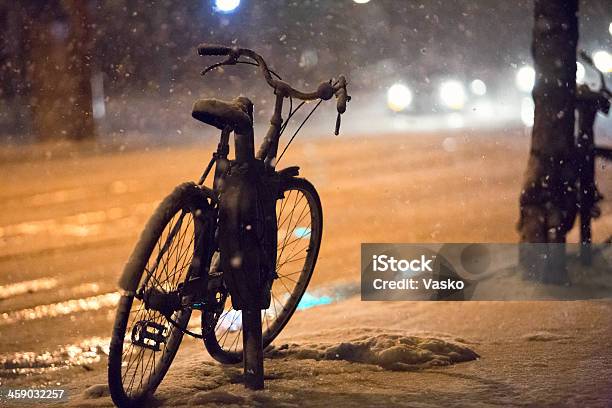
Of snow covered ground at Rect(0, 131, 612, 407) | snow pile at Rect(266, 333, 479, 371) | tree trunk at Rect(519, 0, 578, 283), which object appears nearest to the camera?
snow covered ground at Rect(0, 131, 612, 407)

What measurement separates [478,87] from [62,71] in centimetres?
1002

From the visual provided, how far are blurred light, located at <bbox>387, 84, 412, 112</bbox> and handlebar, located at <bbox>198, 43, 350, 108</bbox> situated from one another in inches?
648

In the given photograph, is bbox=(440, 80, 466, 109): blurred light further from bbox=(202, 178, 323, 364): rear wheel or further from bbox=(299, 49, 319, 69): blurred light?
bbox=(202, 178, 323, 364): rear wheel

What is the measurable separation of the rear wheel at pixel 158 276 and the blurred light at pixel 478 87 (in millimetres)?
19213

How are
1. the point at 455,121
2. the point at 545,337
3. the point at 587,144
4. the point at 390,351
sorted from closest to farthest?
1. the point at 390,351
2. the point at 545,337
3. the point at 587,144
4. the point at 455,121

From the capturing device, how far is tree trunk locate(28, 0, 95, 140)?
18.7 metres

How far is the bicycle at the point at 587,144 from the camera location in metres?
7.17

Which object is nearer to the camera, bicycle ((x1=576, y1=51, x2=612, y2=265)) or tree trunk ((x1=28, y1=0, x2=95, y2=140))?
bicycle ((x1=576, y1=51, x2=612, y2=265))

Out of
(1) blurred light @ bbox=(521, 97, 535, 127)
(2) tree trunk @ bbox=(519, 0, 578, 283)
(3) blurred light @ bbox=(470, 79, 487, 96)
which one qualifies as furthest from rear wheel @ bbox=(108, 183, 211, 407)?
(3) blurred light @ bbox=(470, 79, 487, 96)

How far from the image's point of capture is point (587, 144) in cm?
725

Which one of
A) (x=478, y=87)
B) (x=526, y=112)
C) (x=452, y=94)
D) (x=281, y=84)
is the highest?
(x=478, y=87)

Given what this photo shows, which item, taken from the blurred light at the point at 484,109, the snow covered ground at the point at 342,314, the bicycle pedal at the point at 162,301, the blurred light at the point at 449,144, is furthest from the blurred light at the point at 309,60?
the bicycle pedal at the point at 162,301

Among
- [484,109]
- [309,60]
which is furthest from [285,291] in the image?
[309,60]

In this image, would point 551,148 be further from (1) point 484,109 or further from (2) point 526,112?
(2) point 526,112
